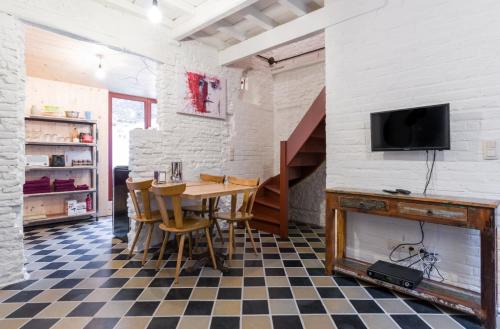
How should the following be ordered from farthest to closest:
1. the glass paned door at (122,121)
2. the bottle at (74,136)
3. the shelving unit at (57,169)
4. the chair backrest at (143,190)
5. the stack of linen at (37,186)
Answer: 1. the glass paned door at (122,121)
2. the bottle at (74,136)
3. the shelving unit at (57,169)
4. the stack of linen at (37,186)
5. the chair backrest at (143,190)

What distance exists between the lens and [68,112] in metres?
4.72

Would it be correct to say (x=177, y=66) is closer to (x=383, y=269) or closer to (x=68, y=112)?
(x=68, y=112)


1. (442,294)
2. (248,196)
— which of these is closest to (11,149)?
(248,196)

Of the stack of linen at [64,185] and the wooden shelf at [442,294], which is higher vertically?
the stack of linen at [64,185]

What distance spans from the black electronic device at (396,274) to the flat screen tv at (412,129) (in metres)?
1.06

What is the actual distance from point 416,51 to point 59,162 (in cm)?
562

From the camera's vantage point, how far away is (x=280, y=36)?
3.51 m

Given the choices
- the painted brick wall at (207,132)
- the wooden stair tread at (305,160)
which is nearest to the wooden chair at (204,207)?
the painted brick wall at (207,132)

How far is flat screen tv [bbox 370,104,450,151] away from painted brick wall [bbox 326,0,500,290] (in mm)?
148

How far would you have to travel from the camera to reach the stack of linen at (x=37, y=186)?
14.3 ft

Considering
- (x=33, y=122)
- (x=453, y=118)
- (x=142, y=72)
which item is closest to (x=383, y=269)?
(x=453, y=118)

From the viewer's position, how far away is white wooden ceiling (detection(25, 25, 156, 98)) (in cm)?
355

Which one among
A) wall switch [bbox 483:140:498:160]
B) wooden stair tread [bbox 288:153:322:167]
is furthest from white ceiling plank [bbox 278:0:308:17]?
wall switch [bbox 483:140:498:160]

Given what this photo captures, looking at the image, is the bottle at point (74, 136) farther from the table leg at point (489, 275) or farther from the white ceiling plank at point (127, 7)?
the table leg at point (489, 275)
